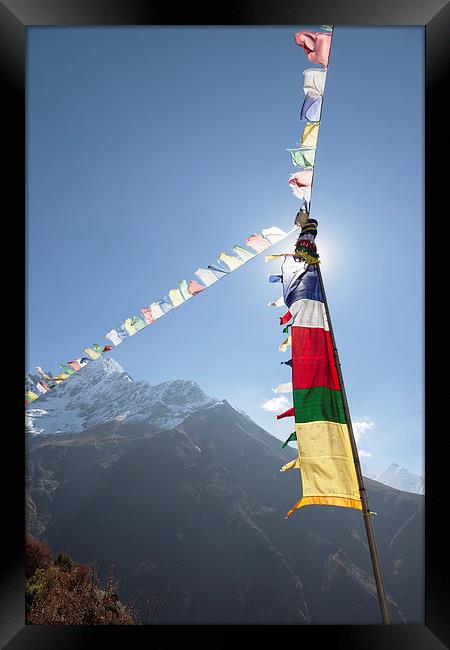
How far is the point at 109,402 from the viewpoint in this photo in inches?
1169

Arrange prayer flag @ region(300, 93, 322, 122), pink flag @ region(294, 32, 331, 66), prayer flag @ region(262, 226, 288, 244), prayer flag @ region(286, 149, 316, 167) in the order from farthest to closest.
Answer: prayer flag @ region(262, 226, 288, 244)
prayer flag @ region(286, 149, 316, 167)
prayer flag @ region(300, 93, 322, 122)
pink flag @ region(294, 32, 331, 66)

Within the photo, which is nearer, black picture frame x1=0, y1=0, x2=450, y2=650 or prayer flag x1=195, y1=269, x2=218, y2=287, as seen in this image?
black picture frame x1=0, y1=0, x2=450, y2=650

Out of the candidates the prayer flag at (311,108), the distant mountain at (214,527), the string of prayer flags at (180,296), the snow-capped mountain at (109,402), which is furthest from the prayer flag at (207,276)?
the snow-capped mountain at (109,402)

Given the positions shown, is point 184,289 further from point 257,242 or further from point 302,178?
point 302,178

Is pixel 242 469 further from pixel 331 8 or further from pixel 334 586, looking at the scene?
pixel 331 8

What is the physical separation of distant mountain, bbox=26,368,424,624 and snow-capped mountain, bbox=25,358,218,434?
2.02ft

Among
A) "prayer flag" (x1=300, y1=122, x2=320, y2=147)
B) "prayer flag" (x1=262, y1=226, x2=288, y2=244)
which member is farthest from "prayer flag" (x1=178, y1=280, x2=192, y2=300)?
"prayer flag" (x1=300, y1=122, x2=320, y2=147)

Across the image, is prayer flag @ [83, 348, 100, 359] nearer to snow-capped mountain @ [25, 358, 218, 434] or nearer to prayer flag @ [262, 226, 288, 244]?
prayer flag @ [262, 226, 288, 244]

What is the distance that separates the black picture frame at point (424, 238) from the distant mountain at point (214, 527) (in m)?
17.1

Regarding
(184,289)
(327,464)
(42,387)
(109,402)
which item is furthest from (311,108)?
(109,402)

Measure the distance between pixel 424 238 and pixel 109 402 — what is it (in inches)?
1171

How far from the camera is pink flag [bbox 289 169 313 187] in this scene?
217cm

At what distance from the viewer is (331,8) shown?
167cm

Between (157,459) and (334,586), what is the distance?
11162 millimetres
